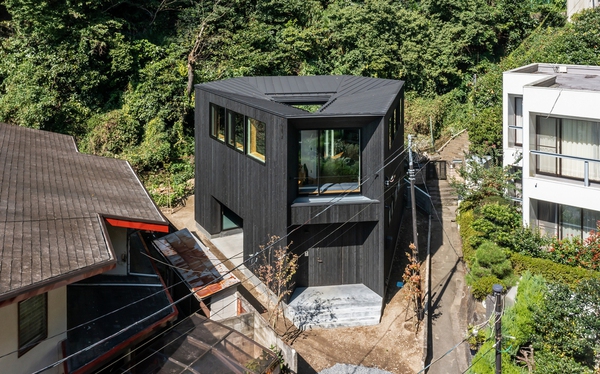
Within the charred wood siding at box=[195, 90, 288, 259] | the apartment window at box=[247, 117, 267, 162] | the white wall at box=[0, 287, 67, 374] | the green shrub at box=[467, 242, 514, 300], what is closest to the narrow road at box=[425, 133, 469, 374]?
the green shrub at box=[467, 242, 514, 300]

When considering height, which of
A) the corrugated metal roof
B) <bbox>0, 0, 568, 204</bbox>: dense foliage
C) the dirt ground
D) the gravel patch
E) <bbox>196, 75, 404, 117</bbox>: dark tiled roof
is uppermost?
<bbox>0, 0, 568, 204</bbox>: dense foliage

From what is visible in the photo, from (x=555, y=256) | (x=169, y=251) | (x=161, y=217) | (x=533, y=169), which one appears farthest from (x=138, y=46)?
(x=555, y=256)

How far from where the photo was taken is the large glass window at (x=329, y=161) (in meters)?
16.8

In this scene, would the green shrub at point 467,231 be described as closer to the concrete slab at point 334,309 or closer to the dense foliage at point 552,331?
the concrete slab at point 334,309

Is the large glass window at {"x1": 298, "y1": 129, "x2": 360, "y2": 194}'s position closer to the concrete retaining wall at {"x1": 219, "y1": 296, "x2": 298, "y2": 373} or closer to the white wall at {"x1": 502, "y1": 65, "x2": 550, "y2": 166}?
the concrete retaining wall at {"x1": 219, "y1": 296, "x2": 298, "y2": 373}

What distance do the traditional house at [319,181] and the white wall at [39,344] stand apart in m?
6.76

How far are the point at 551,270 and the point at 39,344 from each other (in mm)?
13357

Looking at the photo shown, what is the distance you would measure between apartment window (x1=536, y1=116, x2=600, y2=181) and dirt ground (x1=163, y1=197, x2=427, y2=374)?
20.7 feet

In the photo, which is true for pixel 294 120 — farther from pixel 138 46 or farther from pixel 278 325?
pixel 138 46

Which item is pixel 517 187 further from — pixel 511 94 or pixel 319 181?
pixel 319 181

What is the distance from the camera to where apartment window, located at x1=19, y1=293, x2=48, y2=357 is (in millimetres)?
10594

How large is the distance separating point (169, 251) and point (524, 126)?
1191 centimetres

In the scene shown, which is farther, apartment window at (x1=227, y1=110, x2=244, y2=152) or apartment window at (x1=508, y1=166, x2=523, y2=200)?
apartment window at (x1=508, y1=166, x2=523, y2=200)

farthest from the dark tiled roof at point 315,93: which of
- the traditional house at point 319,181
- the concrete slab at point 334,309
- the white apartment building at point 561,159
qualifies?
the concrete slab at point 334,309
